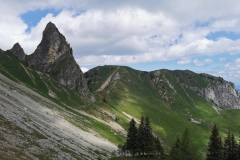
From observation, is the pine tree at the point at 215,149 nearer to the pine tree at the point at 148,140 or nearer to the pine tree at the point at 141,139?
the pine tree at the point at 148,140

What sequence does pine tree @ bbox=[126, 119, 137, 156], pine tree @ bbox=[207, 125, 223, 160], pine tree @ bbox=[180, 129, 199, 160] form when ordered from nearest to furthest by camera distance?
pine tree @ bbox=[180, 129, 199, 160] → pine tree @ bbox=[207, 125, 223, 160] → pine tree @ bbox=[126, 119, 137, 156]

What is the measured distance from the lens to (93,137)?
503 ft

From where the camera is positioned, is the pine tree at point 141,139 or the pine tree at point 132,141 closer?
the pine tree at point 141,139

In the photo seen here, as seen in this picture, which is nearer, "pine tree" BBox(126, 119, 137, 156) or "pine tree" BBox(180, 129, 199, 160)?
"pine tree" BBox(180, 129, 199, 160)

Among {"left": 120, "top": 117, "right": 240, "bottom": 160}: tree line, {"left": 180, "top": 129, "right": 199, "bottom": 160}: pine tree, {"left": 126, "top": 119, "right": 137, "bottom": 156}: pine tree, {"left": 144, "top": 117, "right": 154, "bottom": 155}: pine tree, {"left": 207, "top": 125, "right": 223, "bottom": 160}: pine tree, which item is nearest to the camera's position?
{"left": 180, "top": 129, "right": 199, "bottom": 160}: pine tree

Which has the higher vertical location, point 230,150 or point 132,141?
point 230,150

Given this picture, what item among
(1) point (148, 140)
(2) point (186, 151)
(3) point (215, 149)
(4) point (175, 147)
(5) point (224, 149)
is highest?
(5) point (224, 149)

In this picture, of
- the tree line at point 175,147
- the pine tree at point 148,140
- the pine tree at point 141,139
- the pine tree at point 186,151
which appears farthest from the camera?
the pine tree at point 141,139

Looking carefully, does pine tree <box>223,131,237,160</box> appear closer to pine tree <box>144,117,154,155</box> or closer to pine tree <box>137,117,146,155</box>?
pine tree <box>144,117,154,155</box>

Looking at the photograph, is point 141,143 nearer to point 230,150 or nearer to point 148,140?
point 148,140

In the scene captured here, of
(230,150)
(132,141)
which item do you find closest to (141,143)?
(132,141)

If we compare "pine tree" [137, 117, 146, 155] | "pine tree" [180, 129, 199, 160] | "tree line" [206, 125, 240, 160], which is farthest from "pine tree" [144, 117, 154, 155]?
"pine tree" [180, 129, 199, 160]

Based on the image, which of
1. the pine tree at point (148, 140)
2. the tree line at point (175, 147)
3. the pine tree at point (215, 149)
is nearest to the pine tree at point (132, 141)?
the tree line at point (175, 147)

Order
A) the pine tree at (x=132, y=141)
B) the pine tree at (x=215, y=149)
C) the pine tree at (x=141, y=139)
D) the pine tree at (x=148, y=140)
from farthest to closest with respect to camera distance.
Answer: the pine tree at (x=132, y=141) < the pine tree at (x=141, y=139) < the pine tree at (x=148, y=140) < the pine tree at (x=215, y=149)
